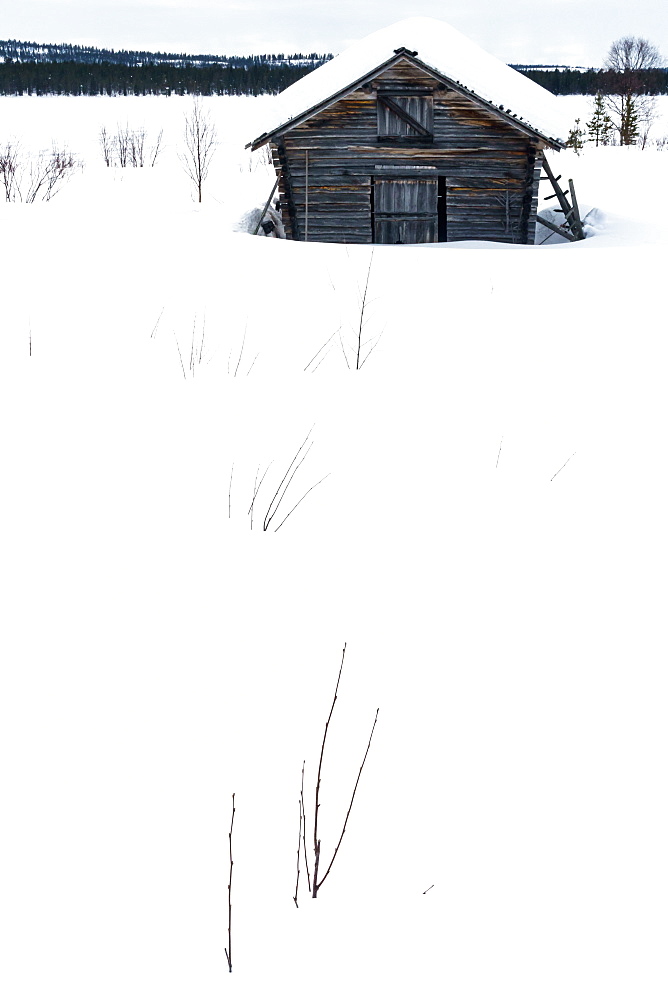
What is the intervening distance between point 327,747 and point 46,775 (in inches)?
26.3

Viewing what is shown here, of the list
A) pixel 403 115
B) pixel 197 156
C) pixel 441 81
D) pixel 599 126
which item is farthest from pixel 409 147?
pixel 599 126

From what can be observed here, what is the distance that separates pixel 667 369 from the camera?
539 cm

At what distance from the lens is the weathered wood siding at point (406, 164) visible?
487 inches

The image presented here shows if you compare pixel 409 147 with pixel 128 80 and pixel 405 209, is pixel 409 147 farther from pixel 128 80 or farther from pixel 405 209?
pixel 128 80

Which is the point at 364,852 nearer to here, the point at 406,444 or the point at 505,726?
the point at 505,726

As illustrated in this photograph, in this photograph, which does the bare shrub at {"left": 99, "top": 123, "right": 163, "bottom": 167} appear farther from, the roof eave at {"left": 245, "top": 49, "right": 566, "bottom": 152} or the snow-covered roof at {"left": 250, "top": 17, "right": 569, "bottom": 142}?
the roof eave at {"left": 245, "top": 49, "right": 566, "bottom": 152}

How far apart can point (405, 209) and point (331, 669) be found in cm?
1234

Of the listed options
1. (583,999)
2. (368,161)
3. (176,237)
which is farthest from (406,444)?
(368,161)

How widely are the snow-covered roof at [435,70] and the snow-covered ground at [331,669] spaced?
8323 mm

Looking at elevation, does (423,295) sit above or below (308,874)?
above

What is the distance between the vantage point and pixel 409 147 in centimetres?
1266

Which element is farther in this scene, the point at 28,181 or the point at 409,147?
the point at 28,181

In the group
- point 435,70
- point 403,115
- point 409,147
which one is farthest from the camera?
point 409,147

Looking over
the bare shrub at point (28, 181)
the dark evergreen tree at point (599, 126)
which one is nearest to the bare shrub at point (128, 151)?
the bare shrub at point (28, 181)
